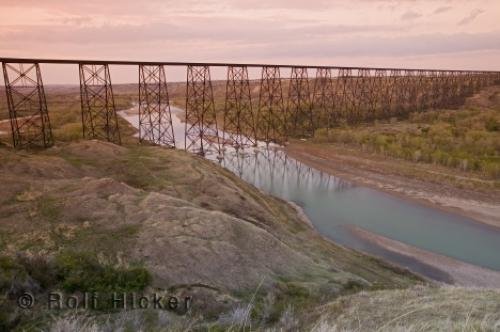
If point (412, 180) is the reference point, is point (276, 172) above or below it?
below

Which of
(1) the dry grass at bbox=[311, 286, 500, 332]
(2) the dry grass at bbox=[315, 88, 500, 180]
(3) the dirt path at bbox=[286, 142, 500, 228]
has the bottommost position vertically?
(3) the dirt path at bbox=[286, 142, 500, 228]

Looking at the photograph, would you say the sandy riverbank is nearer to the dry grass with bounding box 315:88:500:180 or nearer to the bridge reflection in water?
the bridge reflection in water

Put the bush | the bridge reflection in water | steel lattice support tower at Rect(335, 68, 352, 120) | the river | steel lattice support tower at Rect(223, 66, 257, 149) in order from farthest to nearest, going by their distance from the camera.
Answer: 1. steel lattice support tower at Rect(335, 68, 352, 120)
2. steel lattice support tower at Rect(223, 66, 257, 149)
3. the bridge reflection in water
4. the river
5. the bush

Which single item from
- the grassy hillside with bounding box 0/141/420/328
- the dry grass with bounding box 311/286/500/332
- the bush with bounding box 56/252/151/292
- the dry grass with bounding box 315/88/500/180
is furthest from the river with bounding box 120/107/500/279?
the bush with bounding box 56/252/151/292

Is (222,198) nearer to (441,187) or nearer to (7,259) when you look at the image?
(7,259)

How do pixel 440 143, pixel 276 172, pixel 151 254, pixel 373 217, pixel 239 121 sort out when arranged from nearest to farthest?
pixel 151 254 < pixel 373 217 < pixel 276 172 < pixel 440 143 < pixel 239 121

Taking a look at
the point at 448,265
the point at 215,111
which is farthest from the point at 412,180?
the point at 215,111

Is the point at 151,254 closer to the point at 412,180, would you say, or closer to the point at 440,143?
the point at 412,180
